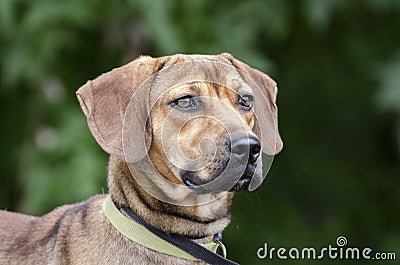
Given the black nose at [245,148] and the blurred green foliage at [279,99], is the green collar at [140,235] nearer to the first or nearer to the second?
the black nose at [245,148]

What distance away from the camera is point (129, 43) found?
22.0ft

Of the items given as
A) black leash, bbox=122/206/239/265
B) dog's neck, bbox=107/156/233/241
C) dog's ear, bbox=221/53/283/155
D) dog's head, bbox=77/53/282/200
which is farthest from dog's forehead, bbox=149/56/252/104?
black leash, bbox=122/206/239/265

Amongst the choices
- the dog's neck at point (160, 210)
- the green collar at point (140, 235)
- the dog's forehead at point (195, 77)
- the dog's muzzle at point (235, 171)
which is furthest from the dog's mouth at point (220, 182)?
the dog's forehead at point (195, 77)

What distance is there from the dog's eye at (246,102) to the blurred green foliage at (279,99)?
2593 millimetres

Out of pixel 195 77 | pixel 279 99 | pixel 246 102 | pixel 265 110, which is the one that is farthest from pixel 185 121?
pixel 279 99

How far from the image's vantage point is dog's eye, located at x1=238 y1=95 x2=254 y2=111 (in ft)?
11.7

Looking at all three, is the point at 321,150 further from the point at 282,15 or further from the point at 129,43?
the point at 129,43

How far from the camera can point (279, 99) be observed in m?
7.78

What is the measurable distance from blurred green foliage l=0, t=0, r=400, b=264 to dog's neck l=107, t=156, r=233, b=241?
2568 millimetres

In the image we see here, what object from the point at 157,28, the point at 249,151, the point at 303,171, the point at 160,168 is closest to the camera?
the point at 249,151

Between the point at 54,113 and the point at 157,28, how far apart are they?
114cm

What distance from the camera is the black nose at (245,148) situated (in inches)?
128

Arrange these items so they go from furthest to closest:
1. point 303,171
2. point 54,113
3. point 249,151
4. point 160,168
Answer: point 303,171
point 54,113
point 160,168
point 249,151

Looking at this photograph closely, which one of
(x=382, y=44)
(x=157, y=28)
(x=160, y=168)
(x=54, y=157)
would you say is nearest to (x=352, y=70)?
(x=382, y=44)
